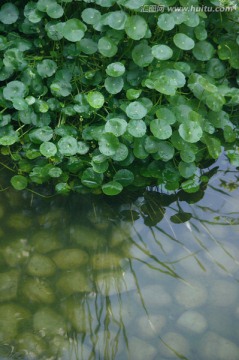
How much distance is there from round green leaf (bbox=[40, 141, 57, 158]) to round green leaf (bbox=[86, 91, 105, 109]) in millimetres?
220

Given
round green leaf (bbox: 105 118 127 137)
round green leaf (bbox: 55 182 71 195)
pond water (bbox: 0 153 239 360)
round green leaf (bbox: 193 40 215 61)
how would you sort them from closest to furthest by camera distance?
pond water (bbox: 0 153 239 360)
round green leaf (bbox: 105 118 127 137)
round green leaf (bbox: 55 182 71 195)
round green leaf (bbox: 193 40 215 61)

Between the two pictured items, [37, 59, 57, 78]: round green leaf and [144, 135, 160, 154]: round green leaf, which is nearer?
[144, 135, 160, 154]: round green leaf

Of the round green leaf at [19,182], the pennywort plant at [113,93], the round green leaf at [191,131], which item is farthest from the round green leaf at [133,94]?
the round green leaf at [19,182]

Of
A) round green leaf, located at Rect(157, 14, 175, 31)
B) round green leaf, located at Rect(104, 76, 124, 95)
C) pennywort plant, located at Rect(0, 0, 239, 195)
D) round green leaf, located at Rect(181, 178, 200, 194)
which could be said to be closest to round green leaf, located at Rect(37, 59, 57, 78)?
pennywort plant, located at Rect(0, 0, 239, 195)

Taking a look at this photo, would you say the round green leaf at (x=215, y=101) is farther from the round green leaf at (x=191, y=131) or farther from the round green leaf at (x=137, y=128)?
the round green leaf at (x=137, y=128)

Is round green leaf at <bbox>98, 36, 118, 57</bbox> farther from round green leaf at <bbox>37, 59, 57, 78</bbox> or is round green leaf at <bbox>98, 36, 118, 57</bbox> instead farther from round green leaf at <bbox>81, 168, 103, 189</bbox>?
round green leaf at <bbox>81, 168, 103, 189</bbox>

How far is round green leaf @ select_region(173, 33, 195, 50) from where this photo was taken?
2092mm

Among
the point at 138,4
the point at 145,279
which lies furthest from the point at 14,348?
the point at 138,4

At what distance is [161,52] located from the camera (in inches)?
80.7

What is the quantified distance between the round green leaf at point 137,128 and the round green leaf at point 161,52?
0.26m

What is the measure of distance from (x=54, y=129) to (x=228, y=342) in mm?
1056

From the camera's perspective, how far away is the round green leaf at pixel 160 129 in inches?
78.4

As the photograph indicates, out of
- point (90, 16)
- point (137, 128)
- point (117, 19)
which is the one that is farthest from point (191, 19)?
point (137, 128)

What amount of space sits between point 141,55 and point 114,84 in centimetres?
16
